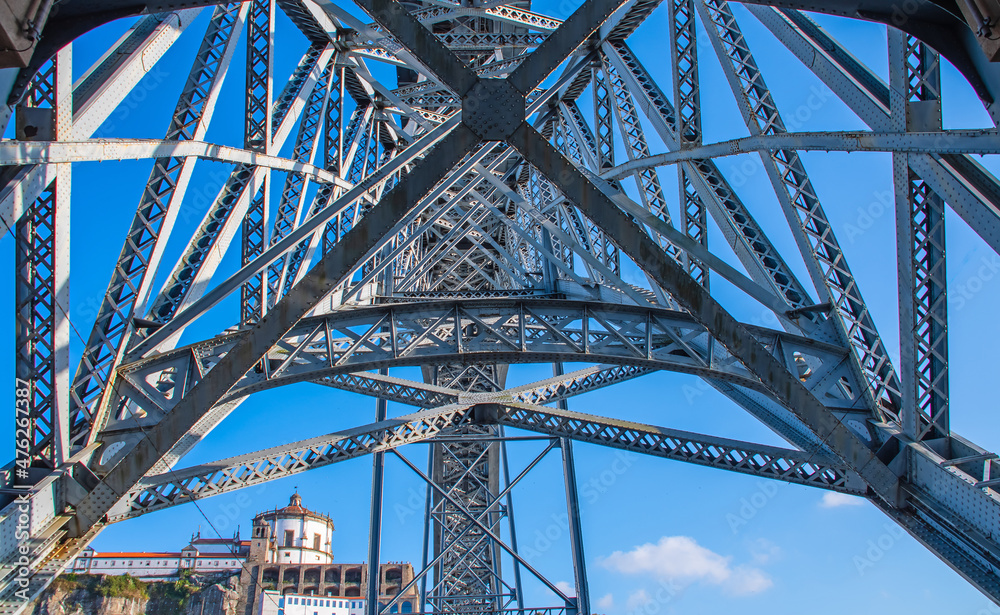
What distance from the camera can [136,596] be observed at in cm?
6150

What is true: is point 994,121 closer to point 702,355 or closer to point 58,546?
point 702,355

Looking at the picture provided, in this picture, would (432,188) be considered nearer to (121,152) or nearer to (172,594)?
(121,152)

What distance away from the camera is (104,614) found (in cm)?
5931

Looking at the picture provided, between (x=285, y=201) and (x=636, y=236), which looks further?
(x=285, y=201)

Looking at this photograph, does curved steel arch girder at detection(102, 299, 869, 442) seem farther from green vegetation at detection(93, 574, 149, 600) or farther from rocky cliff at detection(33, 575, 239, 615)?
green vegetation at detection(93, 574, 149, 600)

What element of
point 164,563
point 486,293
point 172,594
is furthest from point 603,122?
point 164,563

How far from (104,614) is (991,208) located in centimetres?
6842

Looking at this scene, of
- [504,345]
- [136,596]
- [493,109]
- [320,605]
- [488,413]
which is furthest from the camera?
[320,605]

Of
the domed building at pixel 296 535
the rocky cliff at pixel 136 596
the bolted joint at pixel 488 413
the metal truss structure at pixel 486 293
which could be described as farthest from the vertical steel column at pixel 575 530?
the domed building at pixel 296 535

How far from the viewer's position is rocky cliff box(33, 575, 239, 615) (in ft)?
194

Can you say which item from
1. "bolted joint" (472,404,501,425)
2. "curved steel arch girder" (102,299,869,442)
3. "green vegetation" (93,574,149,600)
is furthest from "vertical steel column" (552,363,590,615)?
"green vegetation" (93,574,149,600)

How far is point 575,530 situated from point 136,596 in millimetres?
58932

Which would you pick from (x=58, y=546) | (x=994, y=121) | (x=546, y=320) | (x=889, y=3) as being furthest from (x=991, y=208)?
(x=58, y=546)

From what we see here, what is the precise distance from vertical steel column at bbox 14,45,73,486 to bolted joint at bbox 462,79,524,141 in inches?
131
